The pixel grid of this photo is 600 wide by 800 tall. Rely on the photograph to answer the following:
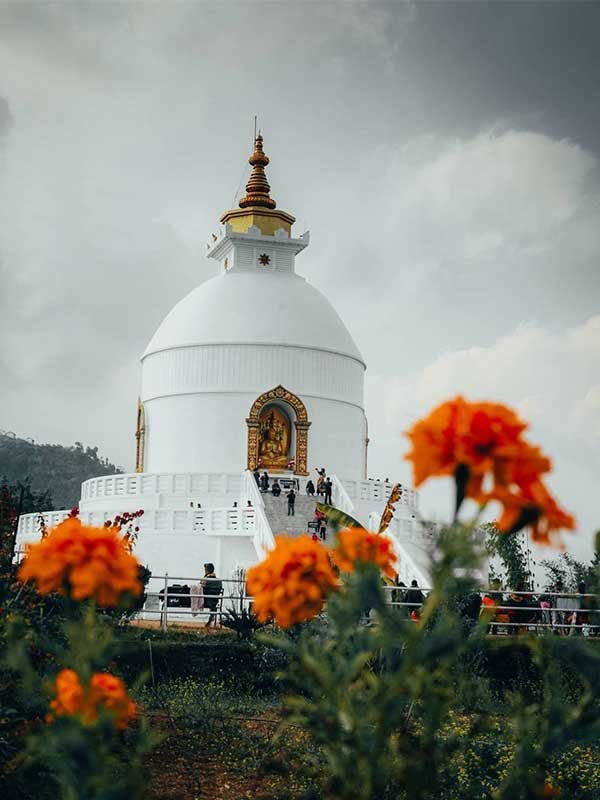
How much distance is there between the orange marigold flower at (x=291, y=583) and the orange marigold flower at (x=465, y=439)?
30.1 inches

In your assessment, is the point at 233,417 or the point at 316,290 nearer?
the point at 233,417

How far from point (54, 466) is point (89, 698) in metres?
68.2

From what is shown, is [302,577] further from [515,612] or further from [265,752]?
[515,612]

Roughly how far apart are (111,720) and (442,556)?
118 centimetres

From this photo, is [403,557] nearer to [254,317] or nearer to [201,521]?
[201,521]

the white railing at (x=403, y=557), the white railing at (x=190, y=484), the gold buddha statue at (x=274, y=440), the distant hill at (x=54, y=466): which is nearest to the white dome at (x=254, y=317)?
the gold buddha statue at (x=274, y=440)

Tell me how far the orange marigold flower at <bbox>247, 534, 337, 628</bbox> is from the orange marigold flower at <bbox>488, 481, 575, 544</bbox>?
806 mm

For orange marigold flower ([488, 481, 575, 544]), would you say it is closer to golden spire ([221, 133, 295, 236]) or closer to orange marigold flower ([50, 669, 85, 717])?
orange marigold flower ([50, 669, 85, 717])

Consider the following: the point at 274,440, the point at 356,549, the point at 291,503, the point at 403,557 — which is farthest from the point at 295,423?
the point at 356,549

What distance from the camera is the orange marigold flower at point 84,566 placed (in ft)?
11.4

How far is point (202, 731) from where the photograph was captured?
32.9 ft

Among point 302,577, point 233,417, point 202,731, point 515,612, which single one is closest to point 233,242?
point 233,417

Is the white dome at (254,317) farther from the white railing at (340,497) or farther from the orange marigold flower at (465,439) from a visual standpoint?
the orange marigold flower at (465,439)

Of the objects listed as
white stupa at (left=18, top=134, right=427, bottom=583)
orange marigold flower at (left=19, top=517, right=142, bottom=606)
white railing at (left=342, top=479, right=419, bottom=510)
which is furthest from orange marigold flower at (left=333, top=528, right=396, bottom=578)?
white railing at (left=342, top=479, right=419, bottom=510)
